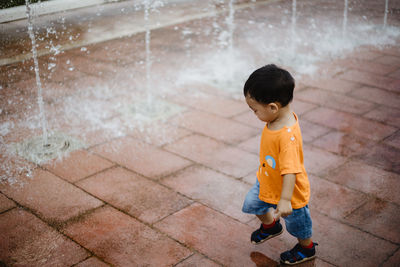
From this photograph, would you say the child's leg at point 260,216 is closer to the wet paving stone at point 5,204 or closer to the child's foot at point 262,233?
the child's foot at point 262,233

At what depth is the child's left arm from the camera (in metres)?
2.32

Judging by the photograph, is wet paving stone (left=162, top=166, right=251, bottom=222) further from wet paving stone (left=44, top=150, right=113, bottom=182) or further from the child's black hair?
the child's black hair

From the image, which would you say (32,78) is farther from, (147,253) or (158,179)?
(147,253)

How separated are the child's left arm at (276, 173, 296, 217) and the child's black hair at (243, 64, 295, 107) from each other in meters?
0.39

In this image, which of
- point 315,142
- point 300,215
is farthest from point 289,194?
point 315,142

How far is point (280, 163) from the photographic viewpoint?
7.71 feet

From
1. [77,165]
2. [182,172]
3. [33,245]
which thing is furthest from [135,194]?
→ [33,245]

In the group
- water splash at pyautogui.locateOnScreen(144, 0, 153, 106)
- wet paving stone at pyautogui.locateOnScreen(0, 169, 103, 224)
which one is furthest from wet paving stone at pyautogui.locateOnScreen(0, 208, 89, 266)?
water splash at pyautogui.locateOnScreen(144, 0, 153, 106)

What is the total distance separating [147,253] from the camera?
281cm

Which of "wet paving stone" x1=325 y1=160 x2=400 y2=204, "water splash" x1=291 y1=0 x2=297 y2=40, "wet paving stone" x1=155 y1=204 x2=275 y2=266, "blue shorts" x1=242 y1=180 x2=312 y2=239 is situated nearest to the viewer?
"blue shorts" x1=242 y1=180 x2=312 y2=239

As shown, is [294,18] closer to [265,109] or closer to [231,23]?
[231,23]

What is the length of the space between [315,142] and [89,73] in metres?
3.26

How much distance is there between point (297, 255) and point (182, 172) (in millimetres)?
1343

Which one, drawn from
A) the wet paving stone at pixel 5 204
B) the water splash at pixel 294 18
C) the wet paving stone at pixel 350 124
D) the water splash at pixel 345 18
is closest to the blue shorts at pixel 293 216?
the wet paving stone at pixel 5 204
